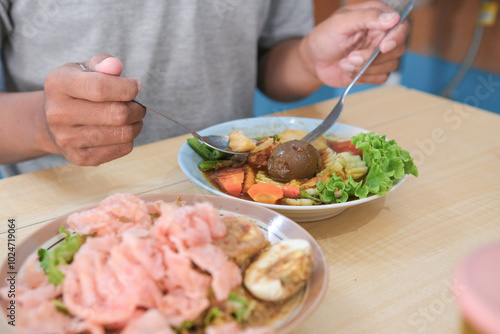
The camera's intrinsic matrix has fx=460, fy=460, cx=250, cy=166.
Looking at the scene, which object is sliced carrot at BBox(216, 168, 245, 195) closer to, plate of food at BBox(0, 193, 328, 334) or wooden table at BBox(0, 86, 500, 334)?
wooden table at BBox(0, 86, 500, 334)

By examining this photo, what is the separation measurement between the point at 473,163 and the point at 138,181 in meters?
0.91

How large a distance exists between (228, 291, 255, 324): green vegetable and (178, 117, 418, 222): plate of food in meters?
0.27

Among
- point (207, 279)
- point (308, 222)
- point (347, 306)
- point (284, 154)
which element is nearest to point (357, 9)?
point (284, 154)

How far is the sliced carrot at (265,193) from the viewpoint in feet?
3.14

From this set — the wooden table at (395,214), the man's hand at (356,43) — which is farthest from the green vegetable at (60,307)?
the man's hand at (356,43)

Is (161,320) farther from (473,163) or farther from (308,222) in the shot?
(473,163)


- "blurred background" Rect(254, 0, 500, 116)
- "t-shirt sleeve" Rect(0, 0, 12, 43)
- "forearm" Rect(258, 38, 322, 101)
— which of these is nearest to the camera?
"t-shirt sleeve" Rect(0, 0, 12, 43)

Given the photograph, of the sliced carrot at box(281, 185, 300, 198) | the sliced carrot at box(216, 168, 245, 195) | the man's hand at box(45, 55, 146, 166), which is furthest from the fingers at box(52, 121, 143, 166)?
the sliced carrot at box(281, 185, 300, 198)

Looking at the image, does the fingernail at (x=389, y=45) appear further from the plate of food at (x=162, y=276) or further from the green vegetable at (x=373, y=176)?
the plate of food at (x=162, y=276)

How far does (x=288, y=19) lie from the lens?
1.87 m

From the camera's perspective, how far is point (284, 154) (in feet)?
3.47

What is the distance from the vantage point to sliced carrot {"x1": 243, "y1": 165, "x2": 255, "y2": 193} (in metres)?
1.02

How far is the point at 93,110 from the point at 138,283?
1.95ft

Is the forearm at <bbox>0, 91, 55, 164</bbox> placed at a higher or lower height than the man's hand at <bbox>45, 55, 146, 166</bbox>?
lower
